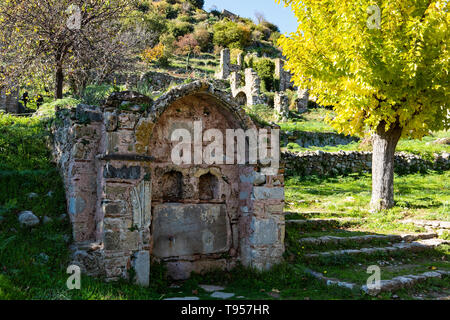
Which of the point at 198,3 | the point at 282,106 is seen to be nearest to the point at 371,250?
the point at 282,106

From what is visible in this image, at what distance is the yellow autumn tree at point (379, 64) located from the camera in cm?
757

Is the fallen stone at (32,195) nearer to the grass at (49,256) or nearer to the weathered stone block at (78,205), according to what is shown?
A: the grass at (49,256)

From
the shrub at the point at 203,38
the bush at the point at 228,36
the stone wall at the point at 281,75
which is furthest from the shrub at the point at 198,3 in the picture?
the stone wall at the point at 281,75

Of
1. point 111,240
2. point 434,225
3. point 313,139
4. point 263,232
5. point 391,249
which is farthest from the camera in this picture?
point 313,139

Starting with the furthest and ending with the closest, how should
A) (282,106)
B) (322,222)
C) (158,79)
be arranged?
(158,79)
(282,106)
(322,222)

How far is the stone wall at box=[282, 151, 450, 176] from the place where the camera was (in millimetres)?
12906

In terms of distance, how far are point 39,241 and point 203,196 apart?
2.35 m

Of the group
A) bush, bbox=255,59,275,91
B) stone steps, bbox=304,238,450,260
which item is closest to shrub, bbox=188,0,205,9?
bush, bbox=255,59,275,91

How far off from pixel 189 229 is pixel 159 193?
691mm

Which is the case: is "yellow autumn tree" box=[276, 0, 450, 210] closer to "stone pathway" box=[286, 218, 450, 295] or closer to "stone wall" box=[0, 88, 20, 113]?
"stone pathway" box=[286, 218, 450, 295]

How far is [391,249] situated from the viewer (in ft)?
21.5

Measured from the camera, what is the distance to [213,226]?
5.53 meters

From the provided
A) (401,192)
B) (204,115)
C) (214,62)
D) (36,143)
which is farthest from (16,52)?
(214,62)

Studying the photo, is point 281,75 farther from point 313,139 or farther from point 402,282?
point 402,282
